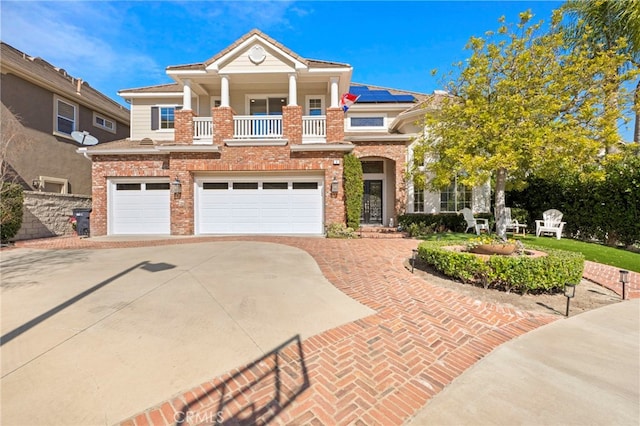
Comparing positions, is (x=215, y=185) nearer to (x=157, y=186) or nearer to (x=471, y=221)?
(x=157, y=186)

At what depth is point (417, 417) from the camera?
2.20 m

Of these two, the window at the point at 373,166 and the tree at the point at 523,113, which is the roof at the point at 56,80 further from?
the tree at the point at 523,113

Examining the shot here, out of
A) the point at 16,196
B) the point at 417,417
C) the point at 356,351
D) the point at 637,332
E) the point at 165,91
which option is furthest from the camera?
the point at 165,91

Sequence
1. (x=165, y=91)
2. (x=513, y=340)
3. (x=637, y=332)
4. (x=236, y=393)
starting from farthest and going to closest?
(x=165, y=91), (x=637, y=332), (x=513, y=340), (x=236, y=393)

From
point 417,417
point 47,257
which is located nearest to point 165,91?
point 47,257

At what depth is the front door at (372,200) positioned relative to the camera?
14.7 m

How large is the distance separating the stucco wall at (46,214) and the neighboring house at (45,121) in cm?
146

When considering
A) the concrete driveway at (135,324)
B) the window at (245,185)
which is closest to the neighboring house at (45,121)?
the concrete driveway at (135,324)

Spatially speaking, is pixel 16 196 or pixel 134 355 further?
pixel 16 196

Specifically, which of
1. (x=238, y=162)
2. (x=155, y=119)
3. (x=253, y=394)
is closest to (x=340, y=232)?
(x=238, y=162)

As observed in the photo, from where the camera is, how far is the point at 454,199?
44.2ft

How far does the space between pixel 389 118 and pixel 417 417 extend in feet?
48.4

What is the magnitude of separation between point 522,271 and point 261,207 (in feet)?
31.3

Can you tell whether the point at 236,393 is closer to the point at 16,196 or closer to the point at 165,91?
the point at 16,196
